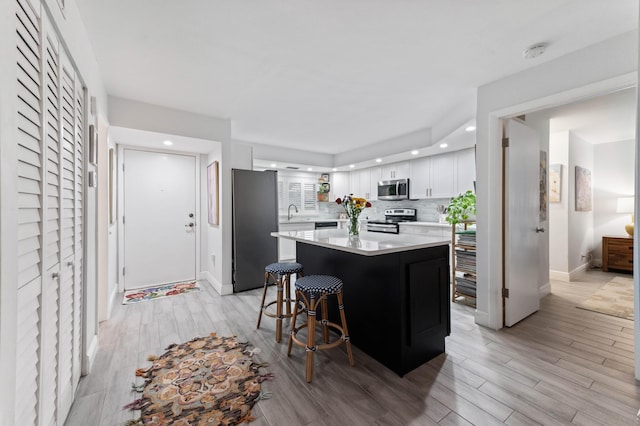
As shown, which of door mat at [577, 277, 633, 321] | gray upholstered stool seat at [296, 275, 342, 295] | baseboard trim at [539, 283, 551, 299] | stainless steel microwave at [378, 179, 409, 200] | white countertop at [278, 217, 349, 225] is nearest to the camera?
gray upholstered stool seat at [296, 275, 342, 295]

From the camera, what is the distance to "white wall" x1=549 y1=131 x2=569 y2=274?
429 cm

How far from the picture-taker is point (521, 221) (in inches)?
112

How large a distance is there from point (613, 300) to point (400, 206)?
3.41 metres

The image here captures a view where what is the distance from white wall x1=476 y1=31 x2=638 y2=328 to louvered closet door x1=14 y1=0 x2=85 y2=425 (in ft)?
10.7

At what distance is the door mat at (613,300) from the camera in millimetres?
3025

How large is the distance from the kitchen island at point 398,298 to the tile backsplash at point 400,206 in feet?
10.7

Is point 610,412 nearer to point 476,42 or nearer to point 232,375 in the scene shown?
point 232,375

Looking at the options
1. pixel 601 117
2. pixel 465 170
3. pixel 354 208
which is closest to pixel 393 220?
pixel 465 170

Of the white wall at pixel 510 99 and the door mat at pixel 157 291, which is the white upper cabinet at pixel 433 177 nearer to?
the white wall at pixel 510 99

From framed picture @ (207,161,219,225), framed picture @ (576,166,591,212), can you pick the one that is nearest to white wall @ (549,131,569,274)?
framed picture @ (576,166,591,212)

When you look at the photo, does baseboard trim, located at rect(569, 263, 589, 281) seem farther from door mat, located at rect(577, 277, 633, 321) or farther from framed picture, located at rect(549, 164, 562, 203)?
framed picture, located at rect(549, 164, 562, 203)

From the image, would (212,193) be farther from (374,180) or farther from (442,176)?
(442,176)

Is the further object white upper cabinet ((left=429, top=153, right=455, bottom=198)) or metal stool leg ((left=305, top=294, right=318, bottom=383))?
white upper cabinet ((left=429, top=153, right=455, bottom=198))

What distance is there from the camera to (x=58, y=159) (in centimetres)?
143
